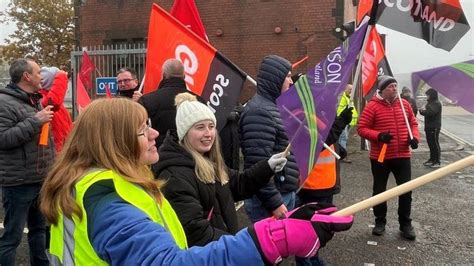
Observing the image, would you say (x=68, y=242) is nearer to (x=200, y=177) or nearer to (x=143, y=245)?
(x=143, y=245)

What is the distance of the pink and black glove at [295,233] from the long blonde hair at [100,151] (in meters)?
0.40

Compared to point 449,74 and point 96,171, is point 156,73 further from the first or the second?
point 96,171

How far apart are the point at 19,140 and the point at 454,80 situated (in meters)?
3.03

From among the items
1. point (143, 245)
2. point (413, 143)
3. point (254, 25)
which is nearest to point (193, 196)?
point (143, 245)

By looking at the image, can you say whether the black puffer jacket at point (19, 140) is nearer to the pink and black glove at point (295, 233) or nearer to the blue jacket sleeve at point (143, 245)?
the blue jacket sleeve at point (143, 245)

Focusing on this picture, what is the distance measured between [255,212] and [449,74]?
1605 mm

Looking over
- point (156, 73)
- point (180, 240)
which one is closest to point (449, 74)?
point (180, 240)

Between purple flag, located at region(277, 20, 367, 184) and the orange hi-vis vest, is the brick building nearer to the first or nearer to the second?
the orange hi-vis vest

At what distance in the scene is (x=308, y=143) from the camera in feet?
10.2

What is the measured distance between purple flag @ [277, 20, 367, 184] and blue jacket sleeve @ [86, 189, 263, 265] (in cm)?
185

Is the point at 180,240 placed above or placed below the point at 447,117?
above

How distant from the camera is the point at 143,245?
49.8 inches

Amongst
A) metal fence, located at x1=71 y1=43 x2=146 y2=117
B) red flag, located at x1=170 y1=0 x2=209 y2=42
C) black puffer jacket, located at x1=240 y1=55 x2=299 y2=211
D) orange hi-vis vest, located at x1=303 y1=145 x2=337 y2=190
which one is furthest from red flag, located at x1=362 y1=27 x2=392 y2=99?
metal fence, located at x1=71 y1=43 x2=146 y2=117

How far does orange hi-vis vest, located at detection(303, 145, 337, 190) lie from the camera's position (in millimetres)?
3947
